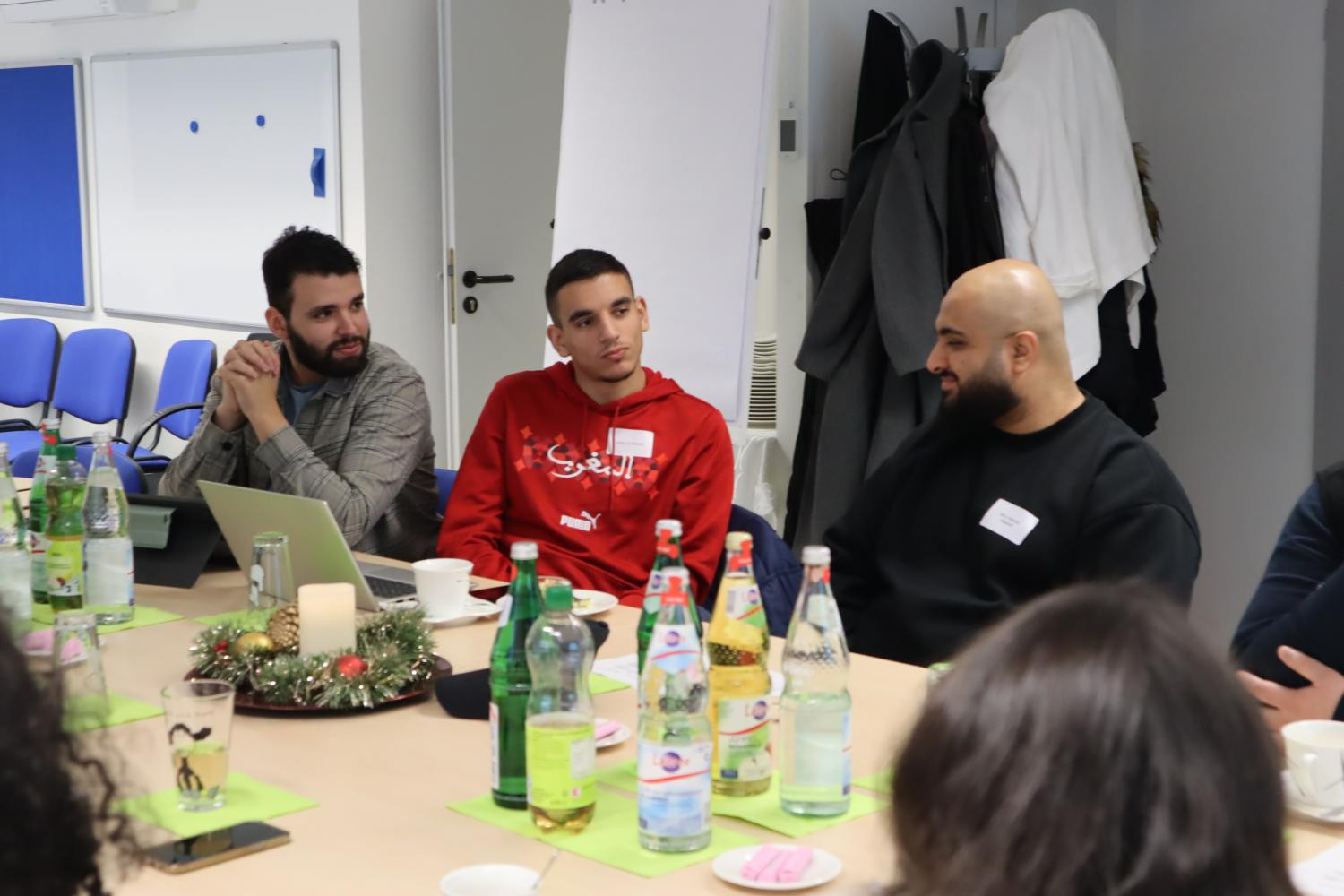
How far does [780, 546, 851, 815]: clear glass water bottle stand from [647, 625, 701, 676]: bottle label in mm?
146

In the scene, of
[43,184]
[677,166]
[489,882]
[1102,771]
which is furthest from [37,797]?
[43,184]

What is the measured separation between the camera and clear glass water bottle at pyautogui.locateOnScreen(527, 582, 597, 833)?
141 centimetres

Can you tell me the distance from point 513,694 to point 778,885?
0.34 m

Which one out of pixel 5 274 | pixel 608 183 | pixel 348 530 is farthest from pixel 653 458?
pixel 5 274

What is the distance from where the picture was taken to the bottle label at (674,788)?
4.47 ft

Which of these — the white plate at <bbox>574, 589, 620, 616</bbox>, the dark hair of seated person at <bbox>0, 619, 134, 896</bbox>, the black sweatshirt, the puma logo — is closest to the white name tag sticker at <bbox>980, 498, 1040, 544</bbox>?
the black sweatshirt

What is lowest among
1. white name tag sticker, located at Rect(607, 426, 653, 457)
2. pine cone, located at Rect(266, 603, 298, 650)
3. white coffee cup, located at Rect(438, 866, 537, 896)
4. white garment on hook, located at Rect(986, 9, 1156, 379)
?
white coffee cup, located at Rect(438, 866, 537, 896)

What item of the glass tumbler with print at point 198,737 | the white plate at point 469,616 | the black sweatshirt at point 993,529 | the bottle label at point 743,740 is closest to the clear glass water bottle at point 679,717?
the bottle label at point 743,740

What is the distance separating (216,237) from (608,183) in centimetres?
205

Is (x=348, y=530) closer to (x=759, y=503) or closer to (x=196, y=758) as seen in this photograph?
(x=196, y=758)

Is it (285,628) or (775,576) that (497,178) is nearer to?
(775,576)

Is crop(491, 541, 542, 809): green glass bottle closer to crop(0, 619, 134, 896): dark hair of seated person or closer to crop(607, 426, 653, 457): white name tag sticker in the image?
crop(0, 619, 134, 896): dark hair of seated person

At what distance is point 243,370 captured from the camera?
291cm

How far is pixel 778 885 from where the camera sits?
51.9 inches
